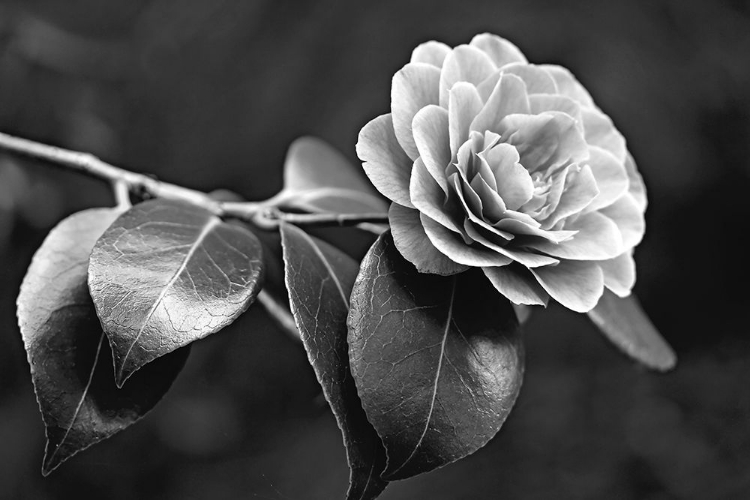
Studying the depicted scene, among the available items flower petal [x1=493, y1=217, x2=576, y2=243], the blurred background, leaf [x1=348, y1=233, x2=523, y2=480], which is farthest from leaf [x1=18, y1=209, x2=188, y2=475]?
the blurred background

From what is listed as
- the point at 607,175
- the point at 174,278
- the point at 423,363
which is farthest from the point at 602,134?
the point at 174,278

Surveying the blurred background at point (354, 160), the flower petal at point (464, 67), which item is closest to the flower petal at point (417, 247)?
the flower petal at point (464, 67)

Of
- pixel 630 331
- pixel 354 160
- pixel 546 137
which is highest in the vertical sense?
pixel 546 137

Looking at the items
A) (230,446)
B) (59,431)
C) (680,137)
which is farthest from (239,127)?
(59,431)

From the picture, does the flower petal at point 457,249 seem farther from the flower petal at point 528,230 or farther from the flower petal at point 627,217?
the flower petal at point 627,217

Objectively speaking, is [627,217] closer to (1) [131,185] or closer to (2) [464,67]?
(2) [464,67]

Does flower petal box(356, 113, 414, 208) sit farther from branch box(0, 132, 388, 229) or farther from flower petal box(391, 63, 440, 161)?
branch box(0, 132, 388, 229)

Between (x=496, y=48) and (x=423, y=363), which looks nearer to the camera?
(x=423, y=363)
